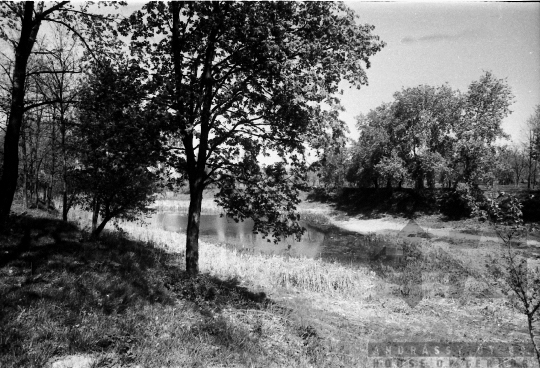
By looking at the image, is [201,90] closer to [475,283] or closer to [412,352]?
[412,352]

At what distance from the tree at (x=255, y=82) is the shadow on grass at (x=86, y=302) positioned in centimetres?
220

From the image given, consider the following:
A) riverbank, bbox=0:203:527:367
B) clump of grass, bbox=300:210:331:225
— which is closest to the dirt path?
clump of grass, bbox=300:210:331:225

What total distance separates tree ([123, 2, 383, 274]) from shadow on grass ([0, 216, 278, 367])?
2199 millimetres

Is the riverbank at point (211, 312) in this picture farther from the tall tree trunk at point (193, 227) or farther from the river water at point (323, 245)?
the river water at point (323, 245)

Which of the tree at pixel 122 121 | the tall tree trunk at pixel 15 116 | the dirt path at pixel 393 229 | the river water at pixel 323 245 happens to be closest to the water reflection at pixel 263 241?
the river water at pixel 323 245

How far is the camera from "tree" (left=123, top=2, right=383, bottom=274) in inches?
316

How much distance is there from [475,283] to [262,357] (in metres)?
14.2

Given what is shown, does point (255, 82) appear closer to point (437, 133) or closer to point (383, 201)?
point (437, 133)

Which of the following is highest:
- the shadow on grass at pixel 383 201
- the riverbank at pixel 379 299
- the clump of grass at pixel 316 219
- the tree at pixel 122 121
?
the tree at pixel 122 121

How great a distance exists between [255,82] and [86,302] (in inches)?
272

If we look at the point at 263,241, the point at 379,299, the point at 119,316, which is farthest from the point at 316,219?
the point at 119,316

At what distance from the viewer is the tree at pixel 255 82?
8.04m

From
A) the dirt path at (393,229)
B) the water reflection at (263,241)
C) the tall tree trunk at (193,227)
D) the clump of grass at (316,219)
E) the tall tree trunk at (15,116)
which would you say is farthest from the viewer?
the clump of grass at (316,219)

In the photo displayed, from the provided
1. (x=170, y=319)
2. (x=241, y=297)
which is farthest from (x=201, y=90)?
(x=241, y=297)
